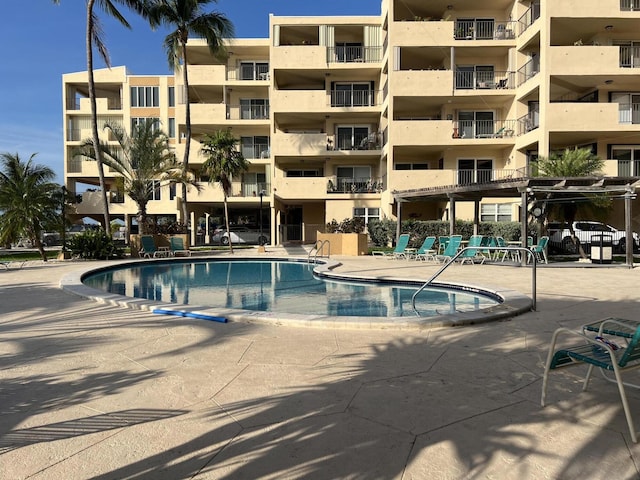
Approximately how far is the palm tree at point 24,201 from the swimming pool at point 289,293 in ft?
15.0

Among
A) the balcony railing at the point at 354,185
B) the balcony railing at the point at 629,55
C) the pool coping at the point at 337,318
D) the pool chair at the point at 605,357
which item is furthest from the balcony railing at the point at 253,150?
the pool chair at the point at 605,357

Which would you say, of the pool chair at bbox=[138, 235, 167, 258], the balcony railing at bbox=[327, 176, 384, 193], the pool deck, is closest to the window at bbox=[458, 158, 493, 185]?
the balcony railing at bbox=[327, 176, 384, 193]

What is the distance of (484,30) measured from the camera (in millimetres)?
26312

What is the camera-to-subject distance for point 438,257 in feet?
54.4

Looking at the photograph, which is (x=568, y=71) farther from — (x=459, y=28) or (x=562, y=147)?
(x=459, y=28)

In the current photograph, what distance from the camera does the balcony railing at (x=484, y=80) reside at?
25.3m

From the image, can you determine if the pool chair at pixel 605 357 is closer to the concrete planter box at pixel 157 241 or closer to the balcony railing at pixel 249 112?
the concrete planter box at pixel 157 241

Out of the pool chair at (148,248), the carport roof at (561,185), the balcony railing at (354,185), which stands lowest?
the pool chair at (148,248)

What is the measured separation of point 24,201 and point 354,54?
2108cm

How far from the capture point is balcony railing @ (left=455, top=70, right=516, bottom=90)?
25.3 m

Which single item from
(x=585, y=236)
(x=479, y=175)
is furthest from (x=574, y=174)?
(x=479, y=175)

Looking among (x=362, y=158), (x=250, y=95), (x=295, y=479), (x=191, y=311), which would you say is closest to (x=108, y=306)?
(x=191, y=311)

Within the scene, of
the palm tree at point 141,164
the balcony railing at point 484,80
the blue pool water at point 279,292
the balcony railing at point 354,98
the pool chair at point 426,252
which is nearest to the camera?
the blue pool water at point 279,292

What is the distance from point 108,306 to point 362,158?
22902mm
